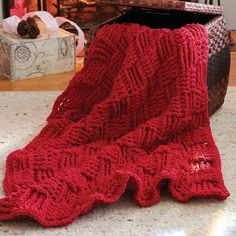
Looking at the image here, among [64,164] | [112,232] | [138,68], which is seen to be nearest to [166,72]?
[138,68]

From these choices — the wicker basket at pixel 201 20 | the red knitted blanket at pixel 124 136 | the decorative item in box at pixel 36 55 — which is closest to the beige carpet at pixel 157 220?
the red knitted blanket at pixel 124 136

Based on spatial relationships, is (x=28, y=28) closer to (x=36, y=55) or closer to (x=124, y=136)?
(x=36, y=55)

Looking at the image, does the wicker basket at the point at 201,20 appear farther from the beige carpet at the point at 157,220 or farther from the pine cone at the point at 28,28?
the pine cone at the point at 28,28

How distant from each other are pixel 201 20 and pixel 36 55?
0.67m

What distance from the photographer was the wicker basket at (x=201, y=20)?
169 cm

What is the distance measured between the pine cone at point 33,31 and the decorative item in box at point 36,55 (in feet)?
0.05

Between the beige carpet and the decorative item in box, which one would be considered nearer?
the beige carpet

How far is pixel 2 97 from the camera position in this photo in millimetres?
2016

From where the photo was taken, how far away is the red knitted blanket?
1303 mm

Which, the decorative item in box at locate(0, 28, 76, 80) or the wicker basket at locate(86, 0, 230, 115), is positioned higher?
the wicker basket at locate(86, 0, 230, 115)

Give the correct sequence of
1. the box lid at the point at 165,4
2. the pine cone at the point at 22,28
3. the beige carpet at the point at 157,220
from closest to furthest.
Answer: the beige carpet at the point at 157,220 < the box lid at the point at 165,4 < the pine cone at the point at 22,28

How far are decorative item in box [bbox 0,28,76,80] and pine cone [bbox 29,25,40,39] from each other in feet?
0.05

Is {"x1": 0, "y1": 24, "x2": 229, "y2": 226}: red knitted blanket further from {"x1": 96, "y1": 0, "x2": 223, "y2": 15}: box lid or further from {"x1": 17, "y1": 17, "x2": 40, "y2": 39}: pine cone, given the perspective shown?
{"x1": 17, "y1": 17, "x2": 40, "y2": 39}: pine cone

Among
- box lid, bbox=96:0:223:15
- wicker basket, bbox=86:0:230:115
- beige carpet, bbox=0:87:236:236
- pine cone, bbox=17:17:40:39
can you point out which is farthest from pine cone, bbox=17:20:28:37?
beige carpet, bbox=0:87:236:236
